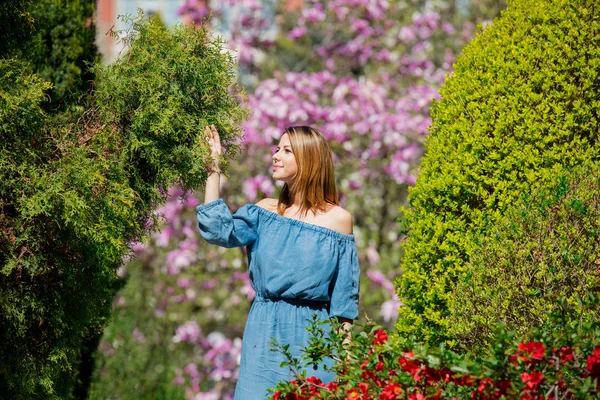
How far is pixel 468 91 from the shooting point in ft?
11.9

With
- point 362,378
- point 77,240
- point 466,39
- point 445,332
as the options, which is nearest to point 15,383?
point 77,240

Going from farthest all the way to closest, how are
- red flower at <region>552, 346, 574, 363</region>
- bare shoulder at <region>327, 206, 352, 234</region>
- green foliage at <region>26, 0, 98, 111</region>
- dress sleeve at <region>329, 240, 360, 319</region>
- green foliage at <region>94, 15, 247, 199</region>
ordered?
green foliage at <region>26, 0, 98, 111</region> < bare shoulder at <region>327, 206, 352, 234</region> < dress sleeve at <region>329, 240, 360, 319</region> < green foliage at <region>94, 15, 247, 199</region> < red flower at <region>552, 346, 574, 363</region>

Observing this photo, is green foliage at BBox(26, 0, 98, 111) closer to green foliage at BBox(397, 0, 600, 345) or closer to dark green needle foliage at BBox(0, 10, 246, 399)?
dark green needle foliage at BBox(0, 10, 246, 399)

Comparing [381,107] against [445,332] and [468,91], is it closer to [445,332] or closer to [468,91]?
[468,91]

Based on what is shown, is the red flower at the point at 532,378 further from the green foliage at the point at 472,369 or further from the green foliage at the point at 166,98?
the green foliage at the point at 166,98

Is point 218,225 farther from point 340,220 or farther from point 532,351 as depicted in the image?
point 532,351

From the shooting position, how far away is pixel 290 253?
3.41 metres

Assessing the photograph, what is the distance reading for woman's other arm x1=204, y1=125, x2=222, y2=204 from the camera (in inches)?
133

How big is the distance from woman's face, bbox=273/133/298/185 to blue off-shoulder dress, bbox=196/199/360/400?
7.9 inches

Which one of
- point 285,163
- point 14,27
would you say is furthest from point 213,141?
point 14,27

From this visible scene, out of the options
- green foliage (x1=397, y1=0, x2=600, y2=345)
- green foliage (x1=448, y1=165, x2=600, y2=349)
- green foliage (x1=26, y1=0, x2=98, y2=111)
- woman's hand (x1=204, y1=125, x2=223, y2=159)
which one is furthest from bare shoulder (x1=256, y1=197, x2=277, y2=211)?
green foliage (x1=26, y1=0, x2=98, y2=111)

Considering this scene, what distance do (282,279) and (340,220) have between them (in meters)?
0.42

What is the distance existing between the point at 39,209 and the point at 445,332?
1895mm

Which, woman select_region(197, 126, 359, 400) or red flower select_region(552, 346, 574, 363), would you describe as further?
woman select_region(197, 126, 359, 400)
